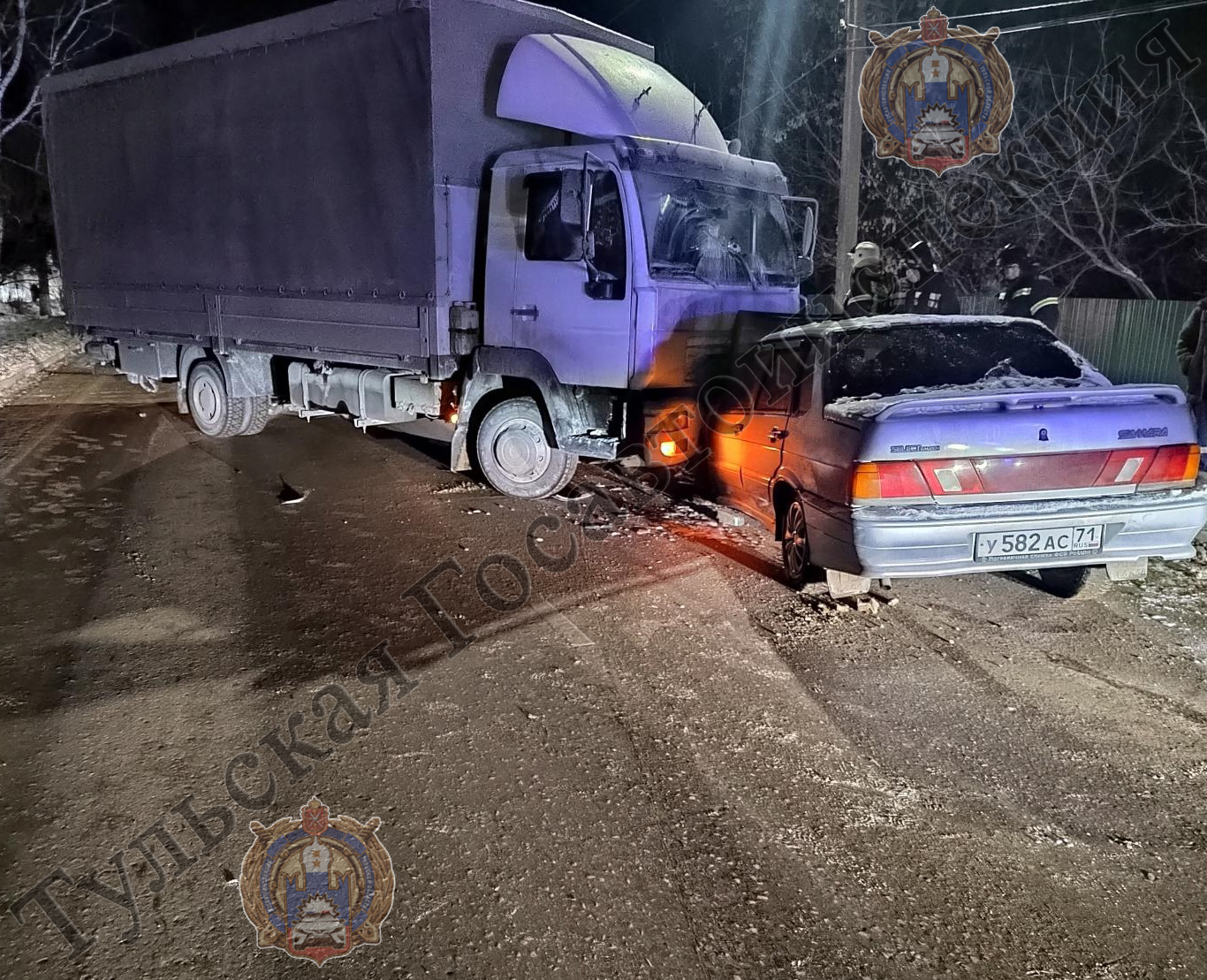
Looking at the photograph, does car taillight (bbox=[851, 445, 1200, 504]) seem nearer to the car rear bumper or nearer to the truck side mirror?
the car rear bumper

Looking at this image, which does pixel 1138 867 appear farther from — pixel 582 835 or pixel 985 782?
pixel 582 835

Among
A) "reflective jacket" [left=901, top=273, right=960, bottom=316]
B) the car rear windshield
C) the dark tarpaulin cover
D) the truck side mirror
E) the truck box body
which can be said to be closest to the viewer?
the car rear windshield

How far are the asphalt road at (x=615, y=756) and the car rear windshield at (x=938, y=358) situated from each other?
1.25 m

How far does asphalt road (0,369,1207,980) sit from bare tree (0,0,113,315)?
19075 millimetres

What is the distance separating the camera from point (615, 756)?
3.51 m

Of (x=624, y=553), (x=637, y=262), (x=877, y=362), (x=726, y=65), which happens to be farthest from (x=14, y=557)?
(x=726, y=65)

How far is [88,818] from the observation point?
3057 mm

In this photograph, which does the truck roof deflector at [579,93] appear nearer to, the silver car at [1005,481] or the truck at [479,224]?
the truck at [479,224]

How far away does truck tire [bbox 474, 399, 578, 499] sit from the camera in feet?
23.9

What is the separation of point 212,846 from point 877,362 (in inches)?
158

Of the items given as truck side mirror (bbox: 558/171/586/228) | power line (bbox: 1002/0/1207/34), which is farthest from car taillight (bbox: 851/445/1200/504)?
power line (bbox: 1002/0/1207/34)

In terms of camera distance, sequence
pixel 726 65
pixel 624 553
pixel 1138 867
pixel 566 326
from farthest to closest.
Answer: pixel 726 65 < pixel 566 326 < pixel 624 553 < pixel 1138 867

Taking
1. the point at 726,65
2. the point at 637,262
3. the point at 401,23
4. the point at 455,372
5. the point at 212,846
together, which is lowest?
the point at 212,846

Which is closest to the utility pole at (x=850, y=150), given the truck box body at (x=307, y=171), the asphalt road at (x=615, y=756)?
the truck box body at (x=307, y=171)
